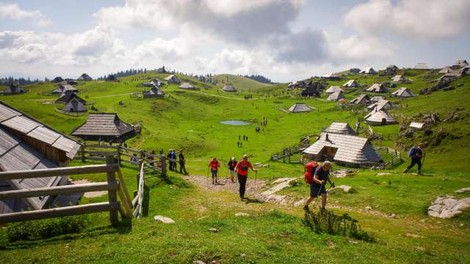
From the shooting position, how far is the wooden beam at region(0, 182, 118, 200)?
30.4 ft

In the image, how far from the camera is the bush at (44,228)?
9.46m

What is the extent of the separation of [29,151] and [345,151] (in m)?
44.4

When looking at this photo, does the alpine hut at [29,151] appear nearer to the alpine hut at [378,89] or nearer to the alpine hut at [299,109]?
the alpine hut at [299,109]

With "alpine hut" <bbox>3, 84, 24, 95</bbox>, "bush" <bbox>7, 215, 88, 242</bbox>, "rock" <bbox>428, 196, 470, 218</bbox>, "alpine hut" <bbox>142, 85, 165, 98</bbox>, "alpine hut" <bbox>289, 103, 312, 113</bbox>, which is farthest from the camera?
"alpine hut" <bbox>3, 84, 24, 95</bbox>

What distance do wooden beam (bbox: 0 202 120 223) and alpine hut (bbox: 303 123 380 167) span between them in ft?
149

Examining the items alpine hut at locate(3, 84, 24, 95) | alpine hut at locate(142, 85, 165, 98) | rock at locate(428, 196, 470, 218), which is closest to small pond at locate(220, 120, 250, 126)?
alpine hut at locate(142, 85, 165, 98)

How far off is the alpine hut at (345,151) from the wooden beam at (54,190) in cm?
4555

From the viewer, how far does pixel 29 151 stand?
739 inches

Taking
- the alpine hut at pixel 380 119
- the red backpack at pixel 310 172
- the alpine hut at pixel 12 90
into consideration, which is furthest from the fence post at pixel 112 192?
the alpine hut at pixel 12 90

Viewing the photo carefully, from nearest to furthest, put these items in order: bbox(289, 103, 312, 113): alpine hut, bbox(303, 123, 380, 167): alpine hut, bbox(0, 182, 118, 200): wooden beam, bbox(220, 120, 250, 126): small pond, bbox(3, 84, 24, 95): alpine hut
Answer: bbox(0, 182, 118, 200): wooden beam
bbox(303, 123, 380, 167): alpine hut
bbox(220, 120, 250, 126): small pond
bbox(289, 103, 312, 113): alpine hut
bbox(3, 84, 24, 95): alpine hut

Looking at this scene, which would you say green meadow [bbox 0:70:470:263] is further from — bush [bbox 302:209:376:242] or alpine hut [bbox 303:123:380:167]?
alpine hut [bbox 303:123:380:167]

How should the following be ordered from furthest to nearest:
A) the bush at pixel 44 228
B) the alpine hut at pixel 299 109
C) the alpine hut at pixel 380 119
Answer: the alpine hut at pixel 299 109 < the alpine hut at pixel 380 119 < the bush at pixel 44 228

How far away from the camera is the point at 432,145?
52750 millimetres

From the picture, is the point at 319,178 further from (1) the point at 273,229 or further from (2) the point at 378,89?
(2) the point at 378,89
